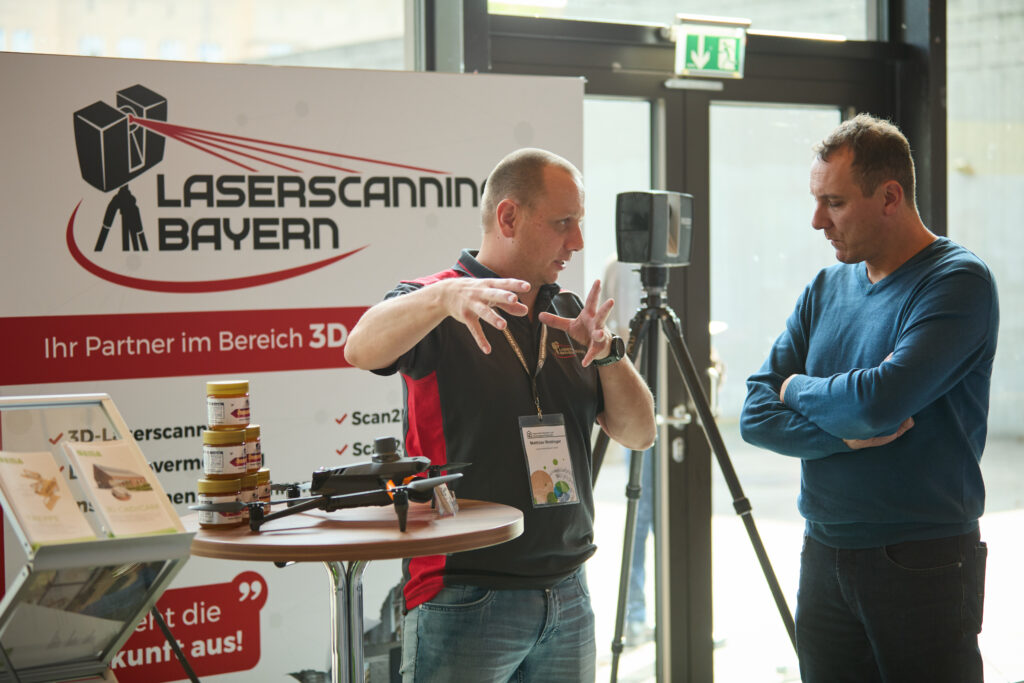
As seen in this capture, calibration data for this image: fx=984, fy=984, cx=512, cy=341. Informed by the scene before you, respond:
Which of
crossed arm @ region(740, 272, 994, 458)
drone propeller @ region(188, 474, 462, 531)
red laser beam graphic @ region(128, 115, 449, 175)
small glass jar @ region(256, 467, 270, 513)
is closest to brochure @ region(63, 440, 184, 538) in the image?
drone propeller @ region(188, 474, 462, 531)

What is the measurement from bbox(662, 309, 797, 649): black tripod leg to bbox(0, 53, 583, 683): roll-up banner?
35cm

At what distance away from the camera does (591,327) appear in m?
1.96

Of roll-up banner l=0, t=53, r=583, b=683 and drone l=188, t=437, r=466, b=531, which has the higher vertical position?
roll-up banner l=0, t=53, r=583, b=683

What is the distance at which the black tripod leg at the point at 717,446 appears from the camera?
289 cm

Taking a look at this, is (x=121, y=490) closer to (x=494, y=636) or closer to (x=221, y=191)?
(x=494, y=636)

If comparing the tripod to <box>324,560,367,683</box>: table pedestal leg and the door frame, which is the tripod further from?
<box>324,560,367,683</box>: table pedestal leg

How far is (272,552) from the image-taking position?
57.9 inches

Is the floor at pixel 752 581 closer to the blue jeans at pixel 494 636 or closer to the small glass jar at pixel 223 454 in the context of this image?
the blue jeans at pixel 494 636

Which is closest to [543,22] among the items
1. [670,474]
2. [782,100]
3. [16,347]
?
[782,100]

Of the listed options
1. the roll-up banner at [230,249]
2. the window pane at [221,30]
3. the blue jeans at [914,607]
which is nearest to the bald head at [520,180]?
the roll-up banner at [230,249]

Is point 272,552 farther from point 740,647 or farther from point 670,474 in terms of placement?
point 740,647

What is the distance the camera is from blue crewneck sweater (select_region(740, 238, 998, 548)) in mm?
2037

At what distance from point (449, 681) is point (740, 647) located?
2.37 meters

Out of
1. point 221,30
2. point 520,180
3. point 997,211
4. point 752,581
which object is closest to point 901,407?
point 520,180
